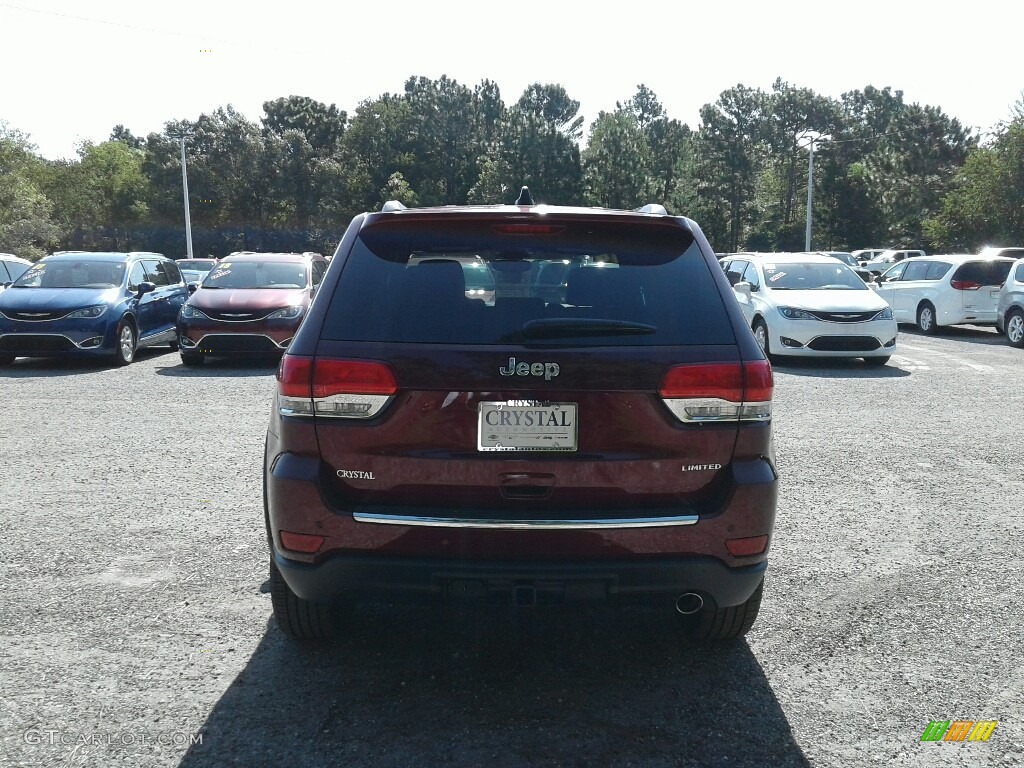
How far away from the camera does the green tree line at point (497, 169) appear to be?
76.0 meters

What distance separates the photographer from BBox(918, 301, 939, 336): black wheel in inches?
786

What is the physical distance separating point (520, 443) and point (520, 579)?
44cm

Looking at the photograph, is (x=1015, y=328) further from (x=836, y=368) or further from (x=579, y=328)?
(x=579, y=328)

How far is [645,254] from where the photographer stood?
11.2 feet

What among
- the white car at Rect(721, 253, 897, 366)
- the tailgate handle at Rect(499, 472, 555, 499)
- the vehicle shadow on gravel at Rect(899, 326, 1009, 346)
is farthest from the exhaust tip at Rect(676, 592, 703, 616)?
the vehicle shadow on gravel at Rect(899, 326, 1009, 346)

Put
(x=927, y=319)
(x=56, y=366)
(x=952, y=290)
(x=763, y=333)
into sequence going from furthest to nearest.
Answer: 1. (x=927, y=319)
2. (x=952, y=290)
3. (x=763, y=333)
4. (x=56, y=366)

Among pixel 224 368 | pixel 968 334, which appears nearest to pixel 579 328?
pixel 224 368

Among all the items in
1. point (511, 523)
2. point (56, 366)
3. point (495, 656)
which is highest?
point (511, 523)

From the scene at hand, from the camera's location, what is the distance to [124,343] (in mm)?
14352

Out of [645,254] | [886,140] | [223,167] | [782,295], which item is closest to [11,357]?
[782,295]

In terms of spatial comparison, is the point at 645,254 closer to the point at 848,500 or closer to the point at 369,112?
the point at 848,500

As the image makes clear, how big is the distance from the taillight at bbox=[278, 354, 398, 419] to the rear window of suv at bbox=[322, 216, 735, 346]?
107 millimetres

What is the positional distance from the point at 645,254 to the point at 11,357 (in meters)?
13.8

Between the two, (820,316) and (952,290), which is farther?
(952,290)
